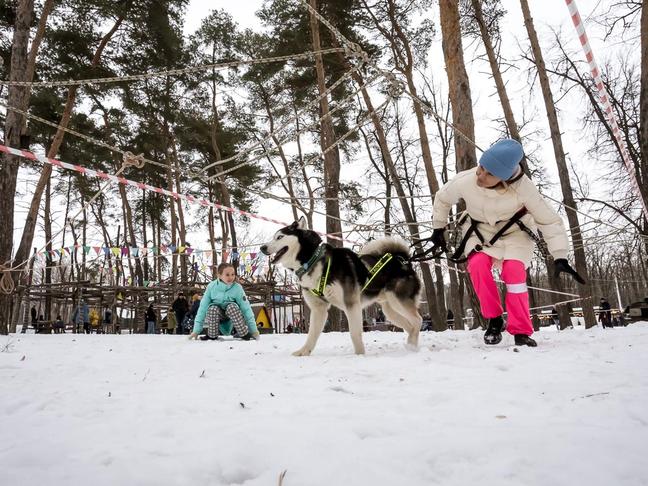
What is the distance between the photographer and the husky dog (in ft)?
11.7

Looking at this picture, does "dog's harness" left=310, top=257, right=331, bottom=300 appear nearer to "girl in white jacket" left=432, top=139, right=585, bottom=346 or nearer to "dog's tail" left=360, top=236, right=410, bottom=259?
"dog's tail" left=360, top=236, right=410, bottom=259

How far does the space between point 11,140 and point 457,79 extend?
25.5 ft

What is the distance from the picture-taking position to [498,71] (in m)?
10.1

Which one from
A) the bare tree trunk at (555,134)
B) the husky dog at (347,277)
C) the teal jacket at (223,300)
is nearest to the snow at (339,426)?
the husky dog at (347,277)

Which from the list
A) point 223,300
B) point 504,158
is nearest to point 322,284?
point 504,158

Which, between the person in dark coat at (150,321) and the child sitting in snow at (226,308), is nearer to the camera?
the child sitting in snow at (226,308)

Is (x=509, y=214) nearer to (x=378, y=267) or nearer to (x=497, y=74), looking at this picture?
(x=378, y=267)

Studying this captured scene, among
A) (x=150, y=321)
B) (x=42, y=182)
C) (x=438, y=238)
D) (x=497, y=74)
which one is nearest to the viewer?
(x=438, y=238)

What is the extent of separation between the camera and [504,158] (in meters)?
3.27

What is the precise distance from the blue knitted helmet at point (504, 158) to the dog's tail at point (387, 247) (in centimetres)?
115

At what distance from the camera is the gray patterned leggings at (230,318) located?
613cm

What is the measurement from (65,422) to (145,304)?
18.6 meters

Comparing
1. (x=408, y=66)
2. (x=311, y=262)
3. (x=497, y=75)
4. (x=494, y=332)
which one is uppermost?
(x=408, y=66)

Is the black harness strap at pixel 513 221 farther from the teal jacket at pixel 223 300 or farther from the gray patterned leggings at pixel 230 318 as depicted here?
the gray patterned leggings at pixel 230 318
